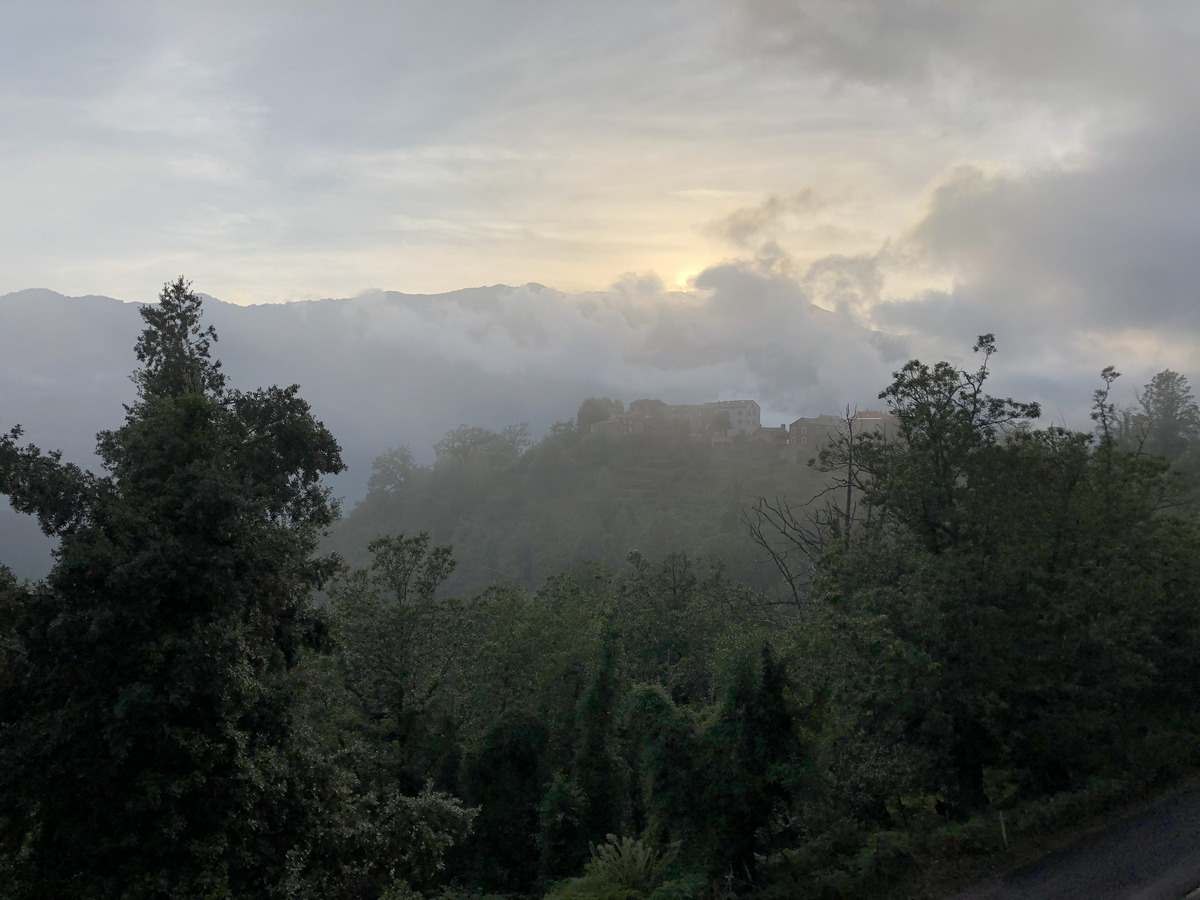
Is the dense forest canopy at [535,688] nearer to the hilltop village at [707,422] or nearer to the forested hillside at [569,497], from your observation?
the forested hillside at [569,497]

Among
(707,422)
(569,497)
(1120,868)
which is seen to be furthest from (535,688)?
(707,422)

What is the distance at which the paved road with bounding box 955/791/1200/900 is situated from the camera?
12.6 meters

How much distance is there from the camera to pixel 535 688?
25.9 m

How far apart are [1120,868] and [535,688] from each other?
17.0m

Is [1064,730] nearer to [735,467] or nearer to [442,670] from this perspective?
[442,670]

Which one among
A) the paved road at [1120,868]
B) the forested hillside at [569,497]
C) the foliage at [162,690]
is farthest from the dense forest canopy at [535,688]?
the forested hillside at [569,497]

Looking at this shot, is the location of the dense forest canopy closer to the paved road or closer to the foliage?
the foliage

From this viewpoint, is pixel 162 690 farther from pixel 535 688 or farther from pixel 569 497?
pixel 569 497

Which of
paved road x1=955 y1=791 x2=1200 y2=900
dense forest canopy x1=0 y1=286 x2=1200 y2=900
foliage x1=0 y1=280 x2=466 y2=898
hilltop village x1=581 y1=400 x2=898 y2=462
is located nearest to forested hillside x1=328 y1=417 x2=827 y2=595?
hilltop village x1=581 y1=400 x2=898 y2=462

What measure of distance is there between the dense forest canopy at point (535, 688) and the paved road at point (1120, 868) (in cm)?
100

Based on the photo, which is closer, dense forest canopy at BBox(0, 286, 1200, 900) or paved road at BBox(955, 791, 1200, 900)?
dense forest canopy at BBox(0, 286, 1200, 900)

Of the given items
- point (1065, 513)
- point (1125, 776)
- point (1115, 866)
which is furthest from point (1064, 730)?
point (1065, 513)

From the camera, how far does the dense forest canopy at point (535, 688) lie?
450 inches

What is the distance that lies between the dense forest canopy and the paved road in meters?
1.00
